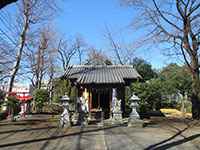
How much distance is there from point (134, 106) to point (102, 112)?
4355 millimetres

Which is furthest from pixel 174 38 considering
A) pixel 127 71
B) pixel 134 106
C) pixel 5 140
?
pixel 5 140

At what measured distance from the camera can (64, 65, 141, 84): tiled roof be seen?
22.6 m

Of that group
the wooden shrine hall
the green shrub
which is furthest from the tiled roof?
the green shrub

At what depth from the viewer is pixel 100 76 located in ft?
77.4

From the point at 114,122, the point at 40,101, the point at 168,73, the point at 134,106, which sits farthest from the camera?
the point at 168,73

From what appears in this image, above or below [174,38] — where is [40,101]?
below

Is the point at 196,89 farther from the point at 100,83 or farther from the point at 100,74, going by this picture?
the point at 100,83

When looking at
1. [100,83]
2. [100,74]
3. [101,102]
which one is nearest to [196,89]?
[101,102]

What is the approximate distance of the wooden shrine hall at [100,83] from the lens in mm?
22609

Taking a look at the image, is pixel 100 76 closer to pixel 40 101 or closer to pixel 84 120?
pixel 84 120

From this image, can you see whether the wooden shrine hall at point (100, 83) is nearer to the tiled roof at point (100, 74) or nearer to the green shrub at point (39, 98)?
the tiled roof at point (100, 74)

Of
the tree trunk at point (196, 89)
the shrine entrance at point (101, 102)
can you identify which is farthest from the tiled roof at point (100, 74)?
the tree trunk at point (196, 89)

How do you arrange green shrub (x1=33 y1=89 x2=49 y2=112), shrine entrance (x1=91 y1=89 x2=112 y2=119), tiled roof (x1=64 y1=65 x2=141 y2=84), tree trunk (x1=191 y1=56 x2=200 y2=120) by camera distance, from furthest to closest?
green shrub (x1=33 y1=89 x2=49 y2=112), tree trunk (x1=191 y1=56 x2=200 y2=120), shrine entrance (x1=91 y1=89 x2=112 y2=119), tiled roof (x1=64 y1=65 x2=141 y2=84)

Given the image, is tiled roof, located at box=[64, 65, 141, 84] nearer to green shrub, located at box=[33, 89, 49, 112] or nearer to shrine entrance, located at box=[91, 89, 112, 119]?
shrine entrance, located at box=[91, 89, 112, 119]
